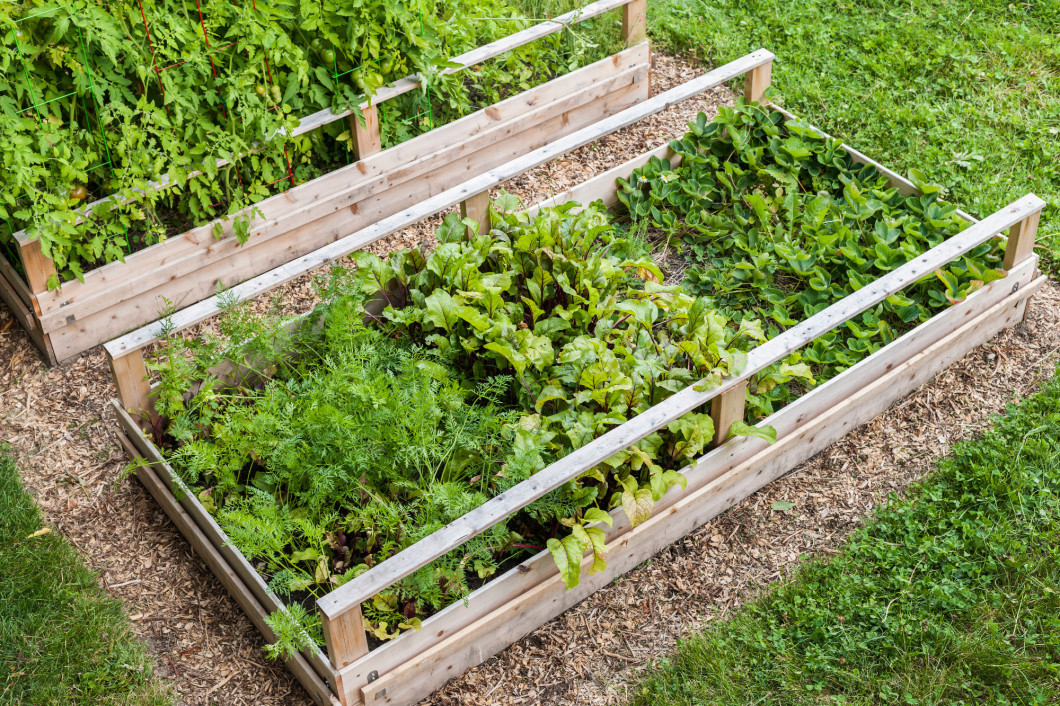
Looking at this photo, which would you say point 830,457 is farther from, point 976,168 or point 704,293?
point 976,168

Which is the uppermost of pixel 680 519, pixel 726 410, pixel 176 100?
pixel 176 100

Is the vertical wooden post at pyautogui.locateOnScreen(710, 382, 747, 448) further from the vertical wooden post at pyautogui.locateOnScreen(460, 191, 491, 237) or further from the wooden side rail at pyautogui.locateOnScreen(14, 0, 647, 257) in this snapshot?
the wooden side rail at pyautogui.locateOnScreen(14, 0, 647, 257)

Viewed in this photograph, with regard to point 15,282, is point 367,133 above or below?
above

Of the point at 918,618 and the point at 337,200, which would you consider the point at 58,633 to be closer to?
the point at 337,200

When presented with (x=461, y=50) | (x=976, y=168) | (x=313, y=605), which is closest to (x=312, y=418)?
(x=313, y=605)

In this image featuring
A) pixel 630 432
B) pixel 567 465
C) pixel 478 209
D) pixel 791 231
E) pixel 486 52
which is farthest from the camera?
pixel 486 52

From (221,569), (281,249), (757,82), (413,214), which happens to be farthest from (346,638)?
(757,82)

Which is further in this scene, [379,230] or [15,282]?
[15,282]

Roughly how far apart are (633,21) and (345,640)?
4.22m

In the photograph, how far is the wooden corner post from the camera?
16.6 feet

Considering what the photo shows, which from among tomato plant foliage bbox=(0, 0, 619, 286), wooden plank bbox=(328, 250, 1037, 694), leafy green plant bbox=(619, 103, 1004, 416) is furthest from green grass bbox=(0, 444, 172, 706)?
leafy green plant bbox=(619, 103, 1004, 416)

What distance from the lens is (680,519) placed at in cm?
453

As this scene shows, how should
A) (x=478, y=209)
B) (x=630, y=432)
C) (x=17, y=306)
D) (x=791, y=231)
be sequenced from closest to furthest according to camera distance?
(x=630, y=432)
(x=478, y=209)
(x=17, y=306)
(x=791, y=231)

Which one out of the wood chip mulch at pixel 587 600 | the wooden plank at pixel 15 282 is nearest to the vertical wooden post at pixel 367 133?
the wood chip mulch at pixel 587 600
